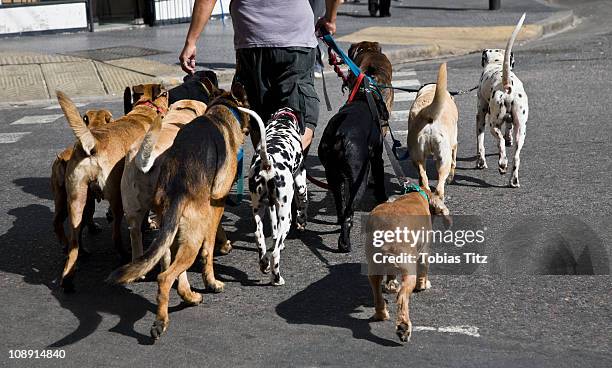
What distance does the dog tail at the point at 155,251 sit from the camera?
5445 mm

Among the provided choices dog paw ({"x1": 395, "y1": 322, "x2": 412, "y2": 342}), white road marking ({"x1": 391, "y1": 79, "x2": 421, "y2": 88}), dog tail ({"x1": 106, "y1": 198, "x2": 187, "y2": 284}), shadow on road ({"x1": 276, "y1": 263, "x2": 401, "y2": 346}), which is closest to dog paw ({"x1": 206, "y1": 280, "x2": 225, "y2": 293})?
shadow on road ({"x1": 276, "y1": 263, "x2": 401, "y2": 346})

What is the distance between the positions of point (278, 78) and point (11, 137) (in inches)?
206

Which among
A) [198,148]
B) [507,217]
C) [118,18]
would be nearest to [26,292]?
[198,148]

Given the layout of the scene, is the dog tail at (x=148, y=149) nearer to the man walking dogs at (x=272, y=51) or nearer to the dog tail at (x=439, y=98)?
the man walking dogs at (x=272, y=51)

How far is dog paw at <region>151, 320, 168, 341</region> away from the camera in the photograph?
5622mm

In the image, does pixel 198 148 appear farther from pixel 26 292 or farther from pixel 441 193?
pixel 441 193

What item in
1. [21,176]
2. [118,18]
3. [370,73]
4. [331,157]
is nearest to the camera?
[331,157]

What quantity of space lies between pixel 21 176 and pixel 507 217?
16.2 ft

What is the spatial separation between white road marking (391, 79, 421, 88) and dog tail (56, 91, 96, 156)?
7.59 meters

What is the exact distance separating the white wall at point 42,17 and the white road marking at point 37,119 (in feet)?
23.6

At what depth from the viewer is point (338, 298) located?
20.7ft

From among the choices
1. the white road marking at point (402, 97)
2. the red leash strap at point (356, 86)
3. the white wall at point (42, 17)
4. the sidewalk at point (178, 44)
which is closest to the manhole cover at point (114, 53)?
the sidewalk at point (178, 44)

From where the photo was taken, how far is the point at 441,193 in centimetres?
784

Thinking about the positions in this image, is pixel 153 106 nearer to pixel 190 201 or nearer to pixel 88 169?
pixel 88 169
